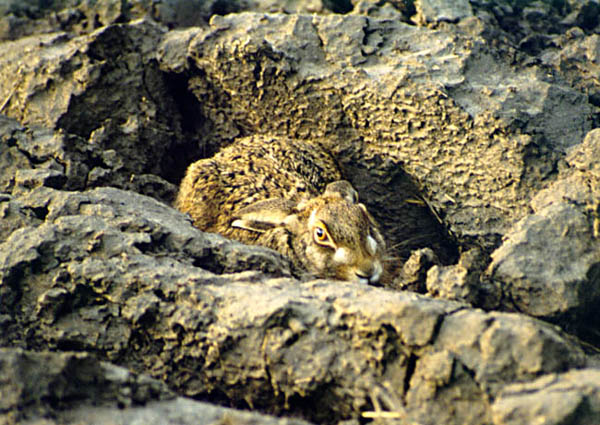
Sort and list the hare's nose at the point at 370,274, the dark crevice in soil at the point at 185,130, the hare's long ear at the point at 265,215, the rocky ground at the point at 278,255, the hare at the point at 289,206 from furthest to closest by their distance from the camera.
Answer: the dark crevice in soil at the point at 185,130 < the hare's long ear at the point at 265,215 < the hare at the point at 289,206 < the hare's nose at the point at 370,274 < the rocky ground at the point at 278,255

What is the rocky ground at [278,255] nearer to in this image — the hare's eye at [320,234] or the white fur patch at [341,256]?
the white fur patch at [341,256]

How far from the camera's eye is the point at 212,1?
6883mm

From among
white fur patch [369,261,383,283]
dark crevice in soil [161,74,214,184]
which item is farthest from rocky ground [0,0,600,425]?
white fur patch [369,261,383,283]

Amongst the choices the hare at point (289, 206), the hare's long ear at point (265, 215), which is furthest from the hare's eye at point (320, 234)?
the hare's long ear at point (265, 215)

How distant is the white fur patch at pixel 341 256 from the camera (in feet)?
15.2

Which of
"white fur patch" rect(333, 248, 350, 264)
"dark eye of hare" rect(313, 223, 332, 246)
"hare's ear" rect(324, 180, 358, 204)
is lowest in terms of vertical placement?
"white fur patch" rect(333, 248, 350, 264)

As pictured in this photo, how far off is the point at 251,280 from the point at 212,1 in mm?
4358

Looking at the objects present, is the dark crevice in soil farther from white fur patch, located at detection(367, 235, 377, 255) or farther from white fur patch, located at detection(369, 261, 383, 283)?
white fur patch, located at detection(369, 261, 383, 283)

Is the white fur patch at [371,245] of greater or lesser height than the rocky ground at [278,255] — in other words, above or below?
below

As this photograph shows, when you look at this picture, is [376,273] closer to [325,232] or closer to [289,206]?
[325,232]

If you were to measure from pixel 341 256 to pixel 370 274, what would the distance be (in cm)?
26

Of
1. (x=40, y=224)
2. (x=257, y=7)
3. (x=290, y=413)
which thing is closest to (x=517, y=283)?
(x=290, y=413)

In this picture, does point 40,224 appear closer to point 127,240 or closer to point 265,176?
point 127,240

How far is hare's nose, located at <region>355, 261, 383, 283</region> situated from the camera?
456cm
